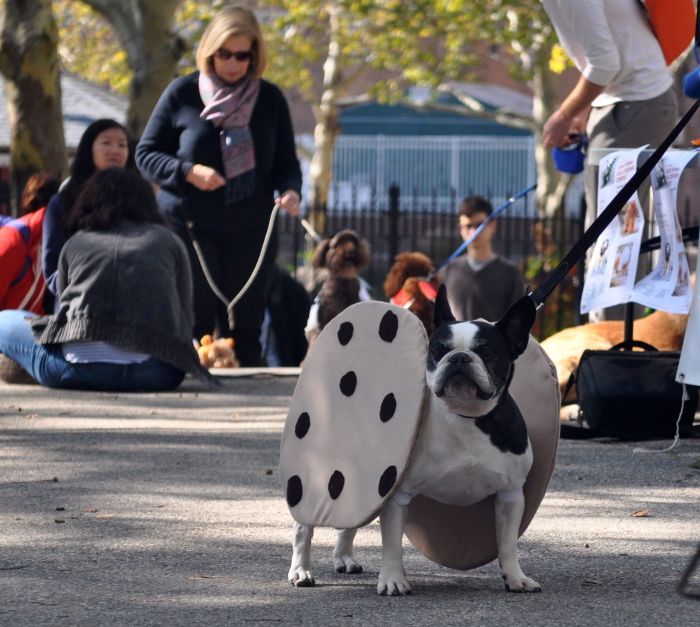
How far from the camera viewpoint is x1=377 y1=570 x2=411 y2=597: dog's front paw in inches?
163

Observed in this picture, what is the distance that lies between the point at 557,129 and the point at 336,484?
3837 mm

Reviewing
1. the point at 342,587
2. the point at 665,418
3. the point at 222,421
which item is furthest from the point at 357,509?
the point at 222,421

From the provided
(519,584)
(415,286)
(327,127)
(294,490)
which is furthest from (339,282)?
(327,127)

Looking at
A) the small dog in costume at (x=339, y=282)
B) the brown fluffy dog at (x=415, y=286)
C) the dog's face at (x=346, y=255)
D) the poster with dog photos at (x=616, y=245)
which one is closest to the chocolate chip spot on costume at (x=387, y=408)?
the poster with dog photos at (x=616, y=245)

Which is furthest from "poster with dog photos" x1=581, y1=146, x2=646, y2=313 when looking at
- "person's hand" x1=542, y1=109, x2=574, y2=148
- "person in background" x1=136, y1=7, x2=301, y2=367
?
"person in background" x1=136, y1=7, x2=301, y2=367

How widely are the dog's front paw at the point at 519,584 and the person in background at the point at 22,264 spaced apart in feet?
19.8

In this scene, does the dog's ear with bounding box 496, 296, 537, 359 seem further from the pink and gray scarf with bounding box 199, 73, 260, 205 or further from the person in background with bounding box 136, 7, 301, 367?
the pink and gray scarf with bounding box 199, 73, 260, 205

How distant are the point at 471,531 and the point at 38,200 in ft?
20.7

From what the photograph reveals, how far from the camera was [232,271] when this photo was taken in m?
9.37

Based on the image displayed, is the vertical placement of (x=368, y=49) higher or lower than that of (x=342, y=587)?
higher

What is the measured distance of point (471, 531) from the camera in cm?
432

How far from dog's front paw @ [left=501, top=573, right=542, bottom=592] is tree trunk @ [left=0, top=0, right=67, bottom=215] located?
448 inches

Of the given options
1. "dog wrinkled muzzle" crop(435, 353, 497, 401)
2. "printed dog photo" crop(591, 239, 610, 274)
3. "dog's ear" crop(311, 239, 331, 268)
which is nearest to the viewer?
"dog wrinkled muzzle" crop(435, 353, 497, 401)

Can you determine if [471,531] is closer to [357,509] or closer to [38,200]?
[357,509]
